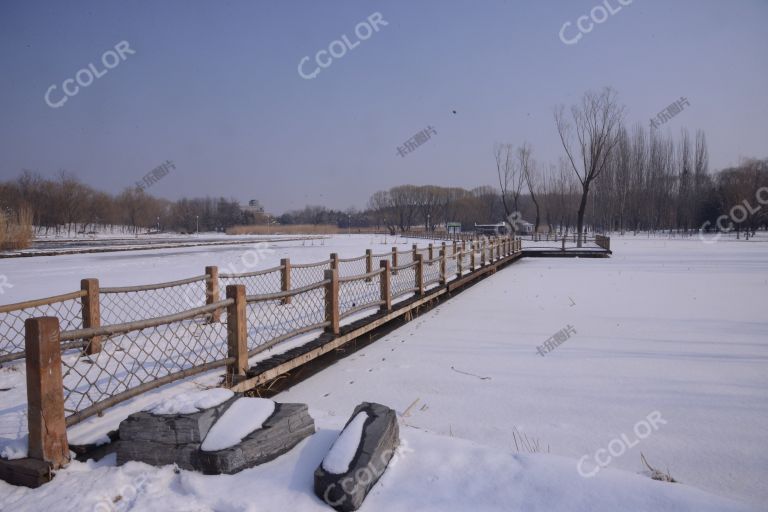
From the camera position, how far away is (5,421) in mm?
3318

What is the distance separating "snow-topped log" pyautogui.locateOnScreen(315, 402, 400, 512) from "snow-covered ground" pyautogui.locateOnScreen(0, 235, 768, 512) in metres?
0.09

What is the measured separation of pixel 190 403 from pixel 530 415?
3.11 m

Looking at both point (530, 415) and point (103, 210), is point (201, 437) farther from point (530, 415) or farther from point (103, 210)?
point (103, 210)

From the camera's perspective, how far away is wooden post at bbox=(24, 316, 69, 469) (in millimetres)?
2469

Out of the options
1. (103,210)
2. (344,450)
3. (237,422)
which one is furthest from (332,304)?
(103,210)

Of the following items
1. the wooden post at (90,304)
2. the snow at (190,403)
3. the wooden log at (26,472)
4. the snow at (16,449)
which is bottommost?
the wooden log at (26,472)

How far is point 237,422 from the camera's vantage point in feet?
9.41

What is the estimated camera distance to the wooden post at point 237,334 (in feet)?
13.7

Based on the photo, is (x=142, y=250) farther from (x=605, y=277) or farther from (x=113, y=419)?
(x=113, y=419)

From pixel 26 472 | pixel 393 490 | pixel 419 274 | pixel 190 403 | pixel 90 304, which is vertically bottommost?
pixel 393 490

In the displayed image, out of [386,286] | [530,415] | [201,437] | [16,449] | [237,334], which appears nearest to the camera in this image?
[16,449]

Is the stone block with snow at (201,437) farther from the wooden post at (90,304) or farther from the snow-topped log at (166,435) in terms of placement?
the wooden post at (90,304)

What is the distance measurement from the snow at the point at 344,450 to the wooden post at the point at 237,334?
5.88ft

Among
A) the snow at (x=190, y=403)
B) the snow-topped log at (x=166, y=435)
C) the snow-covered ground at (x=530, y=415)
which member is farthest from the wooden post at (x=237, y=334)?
the snow-topped log at (x=166, y=435)
